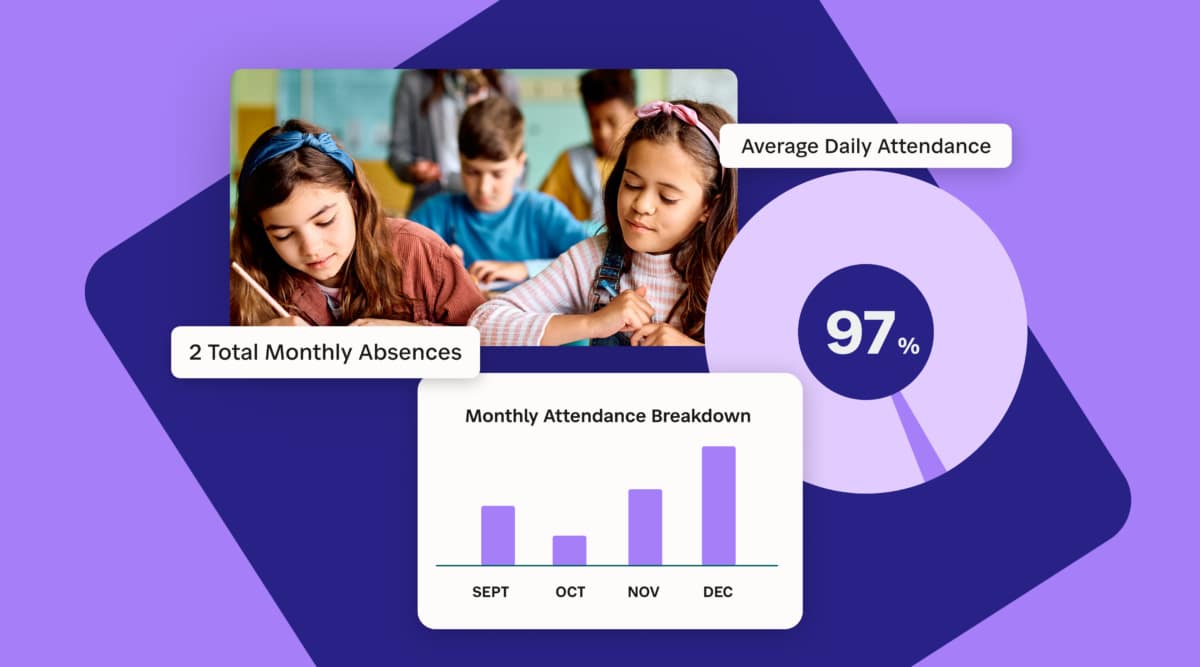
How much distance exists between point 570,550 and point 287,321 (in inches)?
21.5

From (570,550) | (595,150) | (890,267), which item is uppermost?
(595,150)

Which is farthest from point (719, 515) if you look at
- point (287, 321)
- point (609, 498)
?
point (287, 321)

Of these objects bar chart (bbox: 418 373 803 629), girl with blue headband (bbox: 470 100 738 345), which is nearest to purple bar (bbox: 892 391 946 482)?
bar chart (bbox: 418 373 803 629)

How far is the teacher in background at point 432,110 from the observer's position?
1778 millimetres

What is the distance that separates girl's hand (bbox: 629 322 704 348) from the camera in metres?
1.82

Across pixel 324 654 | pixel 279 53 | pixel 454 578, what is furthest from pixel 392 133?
pixel 324 654

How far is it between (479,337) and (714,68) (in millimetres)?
536

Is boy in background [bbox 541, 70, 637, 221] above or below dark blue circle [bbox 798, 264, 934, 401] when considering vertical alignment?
above

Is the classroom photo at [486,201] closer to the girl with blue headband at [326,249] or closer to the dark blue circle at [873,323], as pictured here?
the girl with blue headband at [326,249]

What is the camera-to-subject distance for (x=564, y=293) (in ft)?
6.03

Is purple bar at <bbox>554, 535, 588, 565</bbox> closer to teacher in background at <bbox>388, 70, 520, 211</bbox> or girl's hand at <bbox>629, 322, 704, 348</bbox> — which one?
girl's hand at <bbox>629, 322, 704, 348</bbox>

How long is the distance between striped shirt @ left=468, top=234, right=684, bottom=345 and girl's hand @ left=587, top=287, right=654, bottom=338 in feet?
0.04

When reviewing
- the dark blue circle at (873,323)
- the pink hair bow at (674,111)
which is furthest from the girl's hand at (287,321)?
the dark blue circle at (873,323)

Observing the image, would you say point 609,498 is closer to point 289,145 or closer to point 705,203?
point 705,203
